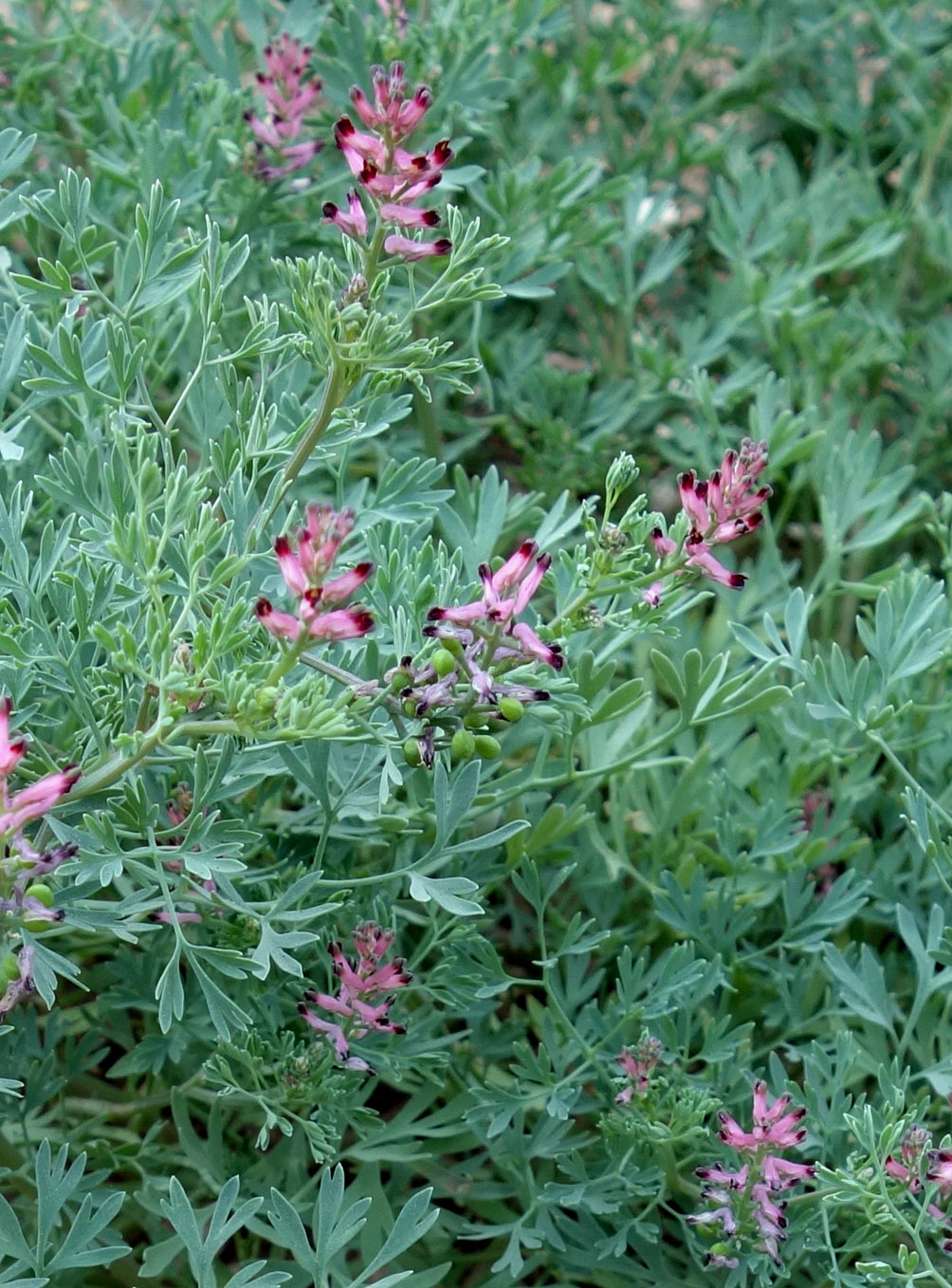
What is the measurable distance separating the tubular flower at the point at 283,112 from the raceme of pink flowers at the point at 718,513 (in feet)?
1.79

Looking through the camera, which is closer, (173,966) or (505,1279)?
(173,966)

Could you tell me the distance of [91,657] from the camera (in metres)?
0.84

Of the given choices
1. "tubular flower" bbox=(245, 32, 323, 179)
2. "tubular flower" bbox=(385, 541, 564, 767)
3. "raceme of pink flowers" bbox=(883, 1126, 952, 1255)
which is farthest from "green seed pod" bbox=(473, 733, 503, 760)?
"tubular flower" bbox=(245, 32, 323, 179)

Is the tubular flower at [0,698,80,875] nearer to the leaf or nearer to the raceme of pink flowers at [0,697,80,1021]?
the raceme of pink flowers at [0,697,80,1021]

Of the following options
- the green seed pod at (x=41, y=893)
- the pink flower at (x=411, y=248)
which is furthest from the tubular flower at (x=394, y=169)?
the green seed pod at (x=41, y=893)

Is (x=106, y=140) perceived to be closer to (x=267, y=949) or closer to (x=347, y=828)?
(x=347, y=828)

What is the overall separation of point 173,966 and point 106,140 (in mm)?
814

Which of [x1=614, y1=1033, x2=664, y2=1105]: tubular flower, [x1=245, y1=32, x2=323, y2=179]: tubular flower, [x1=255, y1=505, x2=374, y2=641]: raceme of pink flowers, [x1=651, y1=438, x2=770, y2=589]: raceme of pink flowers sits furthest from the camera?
[x1=245, y1=32, x2=323, y2=179]: tubular flower

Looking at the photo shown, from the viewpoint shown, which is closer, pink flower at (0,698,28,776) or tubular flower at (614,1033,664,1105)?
pink flower at (0,698,28,776)

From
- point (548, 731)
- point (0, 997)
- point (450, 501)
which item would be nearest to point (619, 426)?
point (450, 501)

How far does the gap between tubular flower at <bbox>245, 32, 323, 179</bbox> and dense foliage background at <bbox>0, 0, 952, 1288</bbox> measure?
2cm

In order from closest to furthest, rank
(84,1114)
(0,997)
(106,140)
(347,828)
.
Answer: (0,997)
(347,828)
(84,1114)
(106,140)

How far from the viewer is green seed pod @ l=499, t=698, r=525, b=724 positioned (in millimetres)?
669

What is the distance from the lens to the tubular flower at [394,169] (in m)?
0.69
